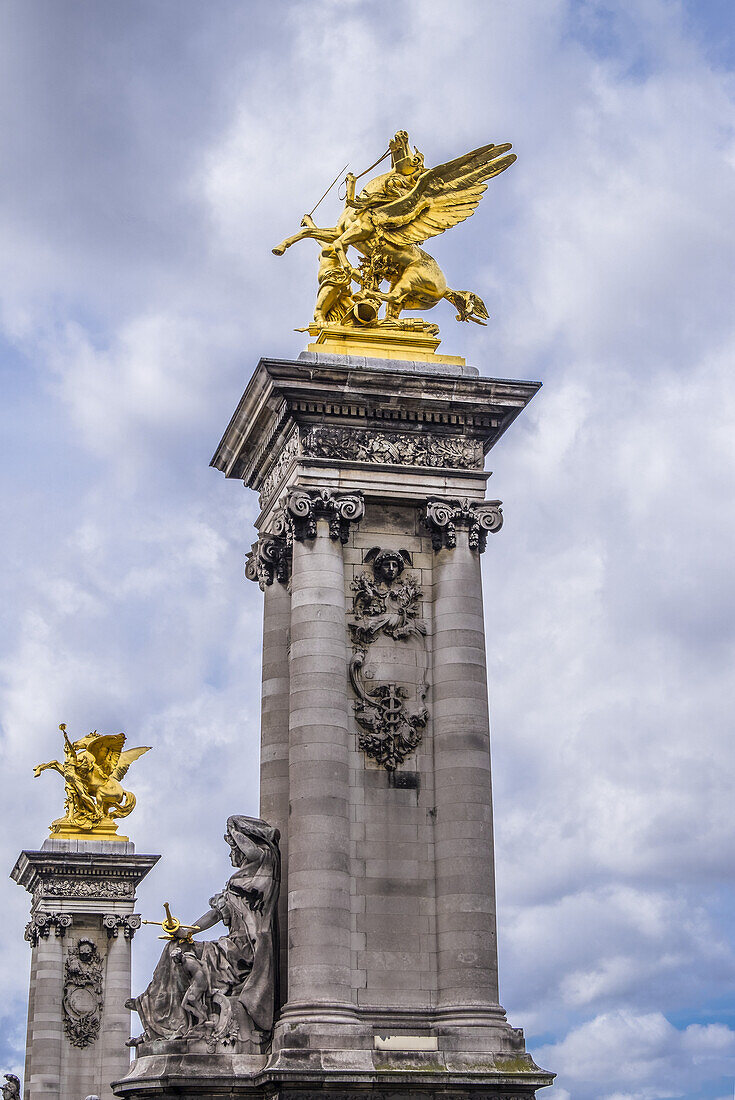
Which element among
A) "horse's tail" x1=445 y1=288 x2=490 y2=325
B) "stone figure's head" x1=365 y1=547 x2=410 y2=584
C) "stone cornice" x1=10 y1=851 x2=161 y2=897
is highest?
"horse's tail" x1=445 y1=288 x2=490 y2=325

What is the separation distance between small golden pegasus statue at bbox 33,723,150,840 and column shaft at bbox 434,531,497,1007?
2744 centimetres

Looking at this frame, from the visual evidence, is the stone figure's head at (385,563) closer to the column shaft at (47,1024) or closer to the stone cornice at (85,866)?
the stone cornice at (85,866)

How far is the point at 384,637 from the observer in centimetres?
2611

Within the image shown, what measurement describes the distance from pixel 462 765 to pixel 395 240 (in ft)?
28.0

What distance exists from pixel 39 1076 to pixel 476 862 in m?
28.0

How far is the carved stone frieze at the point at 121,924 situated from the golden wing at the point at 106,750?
4300mm

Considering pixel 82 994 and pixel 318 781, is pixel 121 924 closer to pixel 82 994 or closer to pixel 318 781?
pixel 82 994

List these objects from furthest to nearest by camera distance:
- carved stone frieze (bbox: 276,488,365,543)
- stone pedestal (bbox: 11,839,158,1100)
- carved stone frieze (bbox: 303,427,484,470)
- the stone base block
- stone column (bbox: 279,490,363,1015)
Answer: stone pedestal (bbox: 11,839,158,1100)
carved stone frieze (bbox: 303,427,484,470)
carved stone frieze (bbox: 276,488,365,543)
stone column (bbox: 279,490,363,1015)
the stone base block

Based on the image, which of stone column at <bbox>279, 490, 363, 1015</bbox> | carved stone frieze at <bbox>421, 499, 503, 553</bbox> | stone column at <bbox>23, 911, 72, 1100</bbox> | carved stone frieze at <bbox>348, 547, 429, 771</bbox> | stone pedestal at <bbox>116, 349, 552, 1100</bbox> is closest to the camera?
stone pedestal at <bbox>116, 349, 552, 1100</bbox>

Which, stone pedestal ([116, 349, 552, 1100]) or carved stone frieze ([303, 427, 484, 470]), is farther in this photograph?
carved stone frieze ([303, 427, 484, 470])

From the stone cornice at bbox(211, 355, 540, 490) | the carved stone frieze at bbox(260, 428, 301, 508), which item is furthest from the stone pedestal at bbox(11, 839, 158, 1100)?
the stone cornice at bbox(211, 355, 540, 490)

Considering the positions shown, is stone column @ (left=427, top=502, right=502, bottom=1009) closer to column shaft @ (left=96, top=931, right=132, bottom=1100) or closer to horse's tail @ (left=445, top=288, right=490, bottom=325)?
horse's tail @ (left=445, top=288, right=490, bottom=325)

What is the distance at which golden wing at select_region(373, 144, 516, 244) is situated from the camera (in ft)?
93.1

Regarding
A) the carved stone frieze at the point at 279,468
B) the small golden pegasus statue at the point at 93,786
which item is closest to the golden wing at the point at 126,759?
the small golden pegasus statue at the point at 93,786
